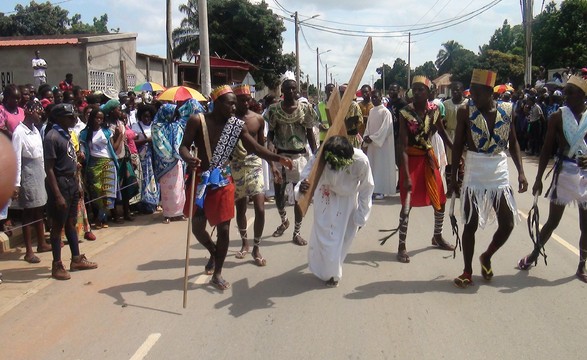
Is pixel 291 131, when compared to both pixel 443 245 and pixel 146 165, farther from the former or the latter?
pixel 146 165

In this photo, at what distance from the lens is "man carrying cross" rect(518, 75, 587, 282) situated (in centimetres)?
522

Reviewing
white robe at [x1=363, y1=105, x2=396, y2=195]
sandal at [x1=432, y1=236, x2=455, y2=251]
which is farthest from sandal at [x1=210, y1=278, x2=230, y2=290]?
white robe at [x1=363, y1=105, x2=396, y2=195]

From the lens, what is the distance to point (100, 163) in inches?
315

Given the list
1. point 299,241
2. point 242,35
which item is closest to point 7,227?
point 299,241

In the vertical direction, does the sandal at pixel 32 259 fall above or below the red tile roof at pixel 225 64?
below

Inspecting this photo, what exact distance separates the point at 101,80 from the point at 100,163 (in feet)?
50.3

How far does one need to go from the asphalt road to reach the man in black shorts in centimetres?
39

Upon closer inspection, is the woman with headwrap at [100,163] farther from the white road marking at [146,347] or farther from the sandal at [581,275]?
the sandal at [581,275]

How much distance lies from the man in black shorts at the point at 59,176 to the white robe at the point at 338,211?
2525 millimetres

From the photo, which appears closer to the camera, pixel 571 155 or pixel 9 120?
pixel 571 155

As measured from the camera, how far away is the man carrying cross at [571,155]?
205 inches

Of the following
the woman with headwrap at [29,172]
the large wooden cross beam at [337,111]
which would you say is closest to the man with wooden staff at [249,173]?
the large wooden cross beam at [337,111]

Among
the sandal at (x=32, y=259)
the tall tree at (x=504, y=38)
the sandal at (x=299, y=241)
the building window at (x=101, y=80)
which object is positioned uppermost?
the tall tree at (x=504, y=38)

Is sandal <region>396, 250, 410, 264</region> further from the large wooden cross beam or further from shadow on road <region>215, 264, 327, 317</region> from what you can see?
the large wooden cross beam
